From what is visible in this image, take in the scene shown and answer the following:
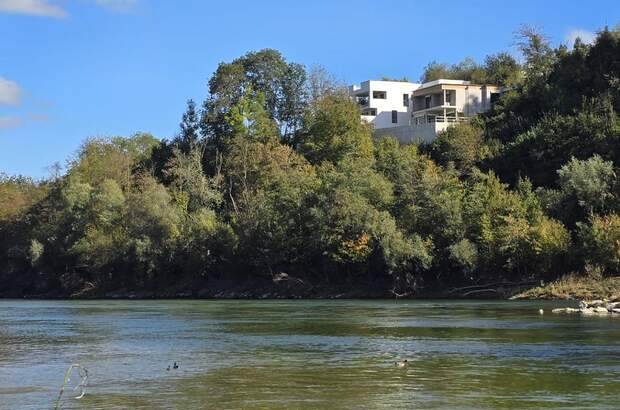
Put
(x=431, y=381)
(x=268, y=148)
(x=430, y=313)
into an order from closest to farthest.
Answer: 1. (x=431, y=381)
2. (x=430, y=313)
3. (x=268, y=148)

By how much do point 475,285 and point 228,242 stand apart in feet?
108

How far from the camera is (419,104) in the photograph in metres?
144

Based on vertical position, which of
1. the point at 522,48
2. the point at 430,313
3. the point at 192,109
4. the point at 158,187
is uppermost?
the point at 522,48

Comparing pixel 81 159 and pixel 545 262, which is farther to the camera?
pixel 81 159

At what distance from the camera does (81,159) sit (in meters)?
135

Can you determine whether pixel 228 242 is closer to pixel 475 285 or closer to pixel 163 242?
pixel 163 242

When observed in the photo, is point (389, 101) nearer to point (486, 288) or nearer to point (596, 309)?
point (486, 288)

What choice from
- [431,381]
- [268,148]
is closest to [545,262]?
[268,148]

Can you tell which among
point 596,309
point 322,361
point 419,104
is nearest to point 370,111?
point 419,104

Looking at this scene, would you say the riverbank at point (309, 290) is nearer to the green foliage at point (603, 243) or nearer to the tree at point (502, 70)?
the green foliage at point (603, 243)

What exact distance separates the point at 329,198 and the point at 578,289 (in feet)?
102

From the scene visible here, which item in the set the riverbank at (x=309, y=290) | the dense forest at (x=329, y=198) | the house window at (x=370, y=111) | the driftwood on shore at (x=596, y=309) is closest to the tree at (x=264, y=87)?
the dense forest at (x=329, y=198)

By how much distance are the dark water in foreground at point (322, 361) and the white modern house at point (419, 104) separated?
228 feet

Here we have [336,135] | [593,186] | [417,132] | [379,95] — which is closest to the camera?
[593,186]
